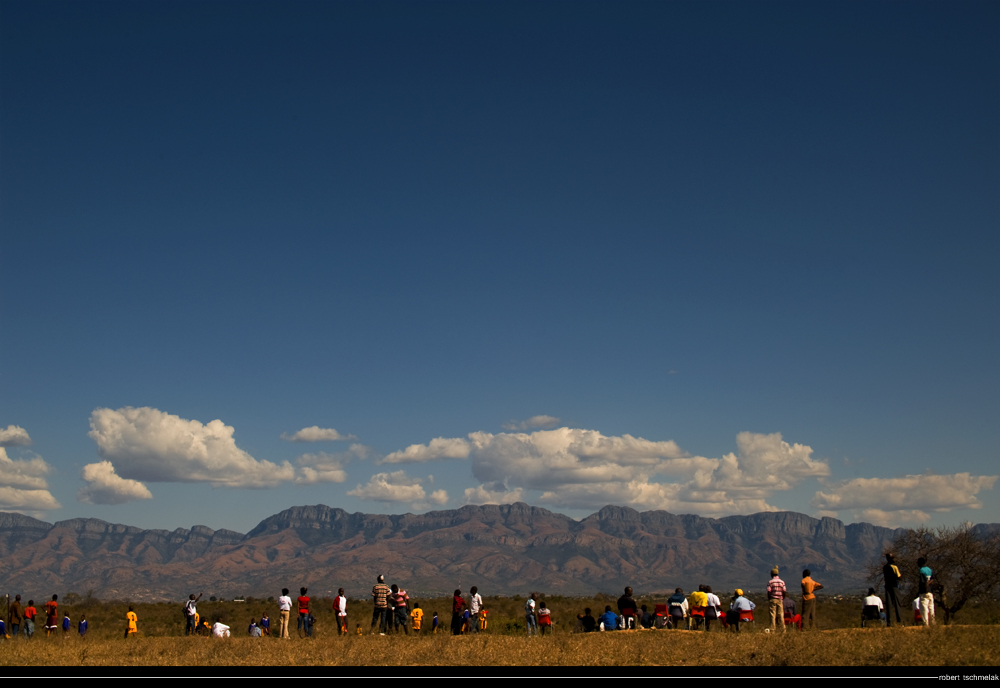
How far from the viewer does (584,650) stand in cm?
1867

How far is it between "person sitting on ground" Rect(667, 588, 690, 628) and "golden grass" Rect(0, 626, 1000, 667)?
418 cm

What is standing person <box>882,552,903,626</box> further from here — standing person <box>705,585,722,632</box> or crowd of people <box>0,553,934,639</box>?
standing person <box>705,585,722,632</box>

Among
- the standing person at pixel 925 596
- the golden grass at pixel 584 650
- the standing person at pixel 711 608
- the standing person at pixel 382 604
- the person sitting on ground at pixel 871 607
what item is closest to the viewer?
the golden grass at pixel 584 650

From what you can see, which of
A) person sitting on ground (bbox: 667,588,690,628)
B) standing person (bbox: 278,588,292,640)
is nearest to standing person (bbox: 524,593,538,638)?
person sitting on ground (bbox: 667,588,690,628)

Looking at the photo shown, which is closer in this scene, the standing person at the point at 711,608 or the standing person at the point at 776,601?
the standing person at the point at 776,601

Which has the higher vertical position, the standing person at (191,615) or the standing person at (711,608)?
the standing person at (711,608)

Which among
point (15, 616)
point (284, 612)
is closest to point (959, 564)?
point (284, 612)

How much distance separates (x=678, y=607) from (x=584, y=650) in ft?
26.7

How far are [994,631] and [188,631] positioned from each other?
83.9 feet

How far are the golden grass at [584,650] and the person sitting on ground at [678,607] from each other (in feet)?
13.7

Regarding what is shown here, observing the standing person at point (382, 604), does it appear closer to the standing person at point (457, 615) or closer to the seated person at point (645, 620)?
the standing person at point (457, 615)

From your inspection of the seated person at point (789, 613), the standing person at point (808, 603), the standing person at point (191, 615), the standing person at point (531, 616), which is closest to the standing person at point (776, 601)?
the standing person at point (808, 603)

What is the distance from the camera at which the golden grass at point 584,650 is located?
56.0ft
